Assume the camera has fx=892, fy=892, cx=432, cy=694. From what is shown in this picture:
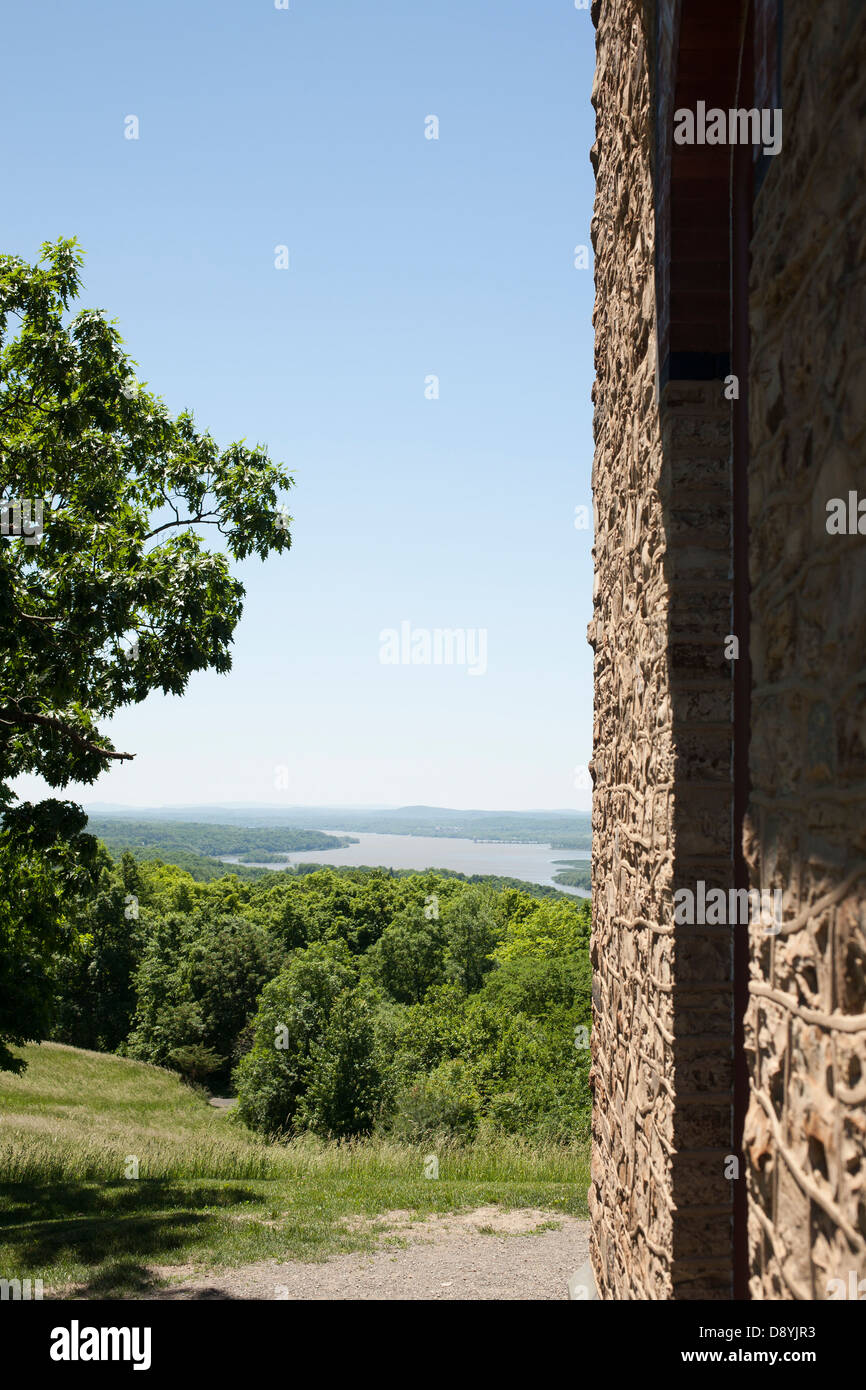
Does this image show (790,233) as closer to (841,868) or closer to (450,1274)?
(841,868)

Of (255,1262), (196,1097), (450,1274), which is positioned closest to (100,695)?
(255,1262)

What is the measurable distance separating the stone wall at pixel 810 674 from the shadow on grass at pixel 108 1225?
24.3ft

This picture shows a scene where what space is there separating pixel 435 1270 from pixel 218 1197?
4361mm

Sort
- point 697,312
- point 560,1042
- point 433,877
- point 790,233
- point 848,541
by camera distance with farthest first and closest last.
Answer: point 433,877, point 560,1042, point 697,312, point 790,233, point 848,541

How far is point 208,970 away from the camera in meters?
46.4

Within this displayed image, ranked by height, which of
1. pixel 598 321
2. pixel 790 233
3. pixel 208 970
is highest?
pixel 598 321

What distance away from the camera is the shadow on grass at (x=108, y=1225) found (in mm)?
7845

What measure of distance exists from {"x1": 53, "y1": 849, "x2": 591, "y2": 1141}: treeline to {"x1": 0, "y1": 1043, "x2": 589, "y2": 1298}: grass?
10.2 feet

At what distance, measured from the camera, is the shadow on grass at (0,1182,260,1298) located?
7.85 meters

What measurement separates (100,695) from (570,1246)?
7.30 meters

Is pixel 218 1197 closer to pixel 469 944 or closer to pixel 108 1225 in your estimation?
pixel 108 1225
